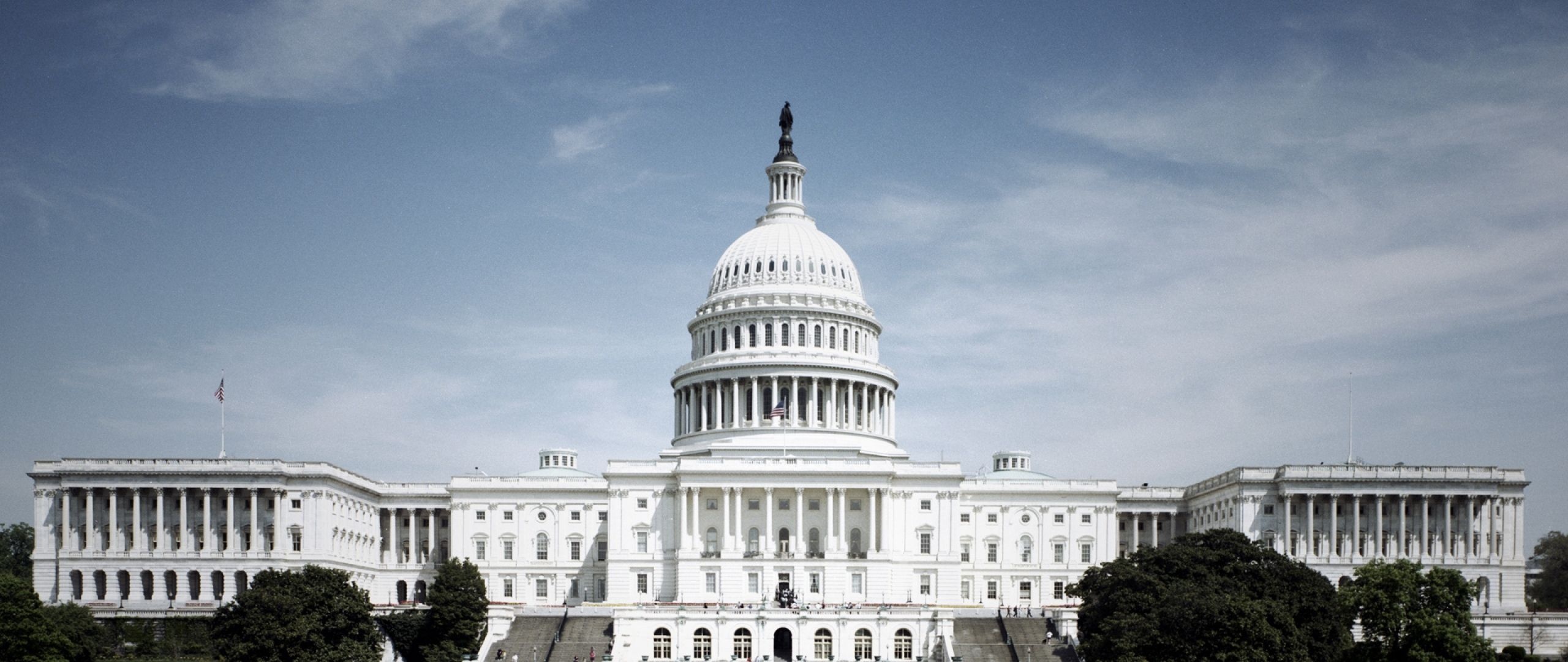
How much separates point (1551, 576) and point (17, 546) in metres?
152

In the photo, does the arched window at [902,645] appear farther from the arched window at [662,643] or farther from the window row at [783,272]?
the window row at [783,272]

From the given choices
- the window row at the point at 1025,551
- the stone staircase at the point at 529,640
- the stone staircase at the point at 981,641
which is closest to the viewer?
the stone staircase at the point at 981,641

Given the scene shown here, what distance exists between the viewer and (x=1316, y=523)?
14262 centimetres

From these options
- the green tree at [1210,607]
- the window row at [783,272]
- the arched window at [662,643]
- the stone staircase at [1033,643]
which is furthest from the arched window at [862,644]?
the window row at [783,272]

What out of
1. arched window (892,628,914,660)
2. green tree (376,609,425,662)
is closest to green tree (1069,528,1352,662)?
arched window (892,628,914,660)

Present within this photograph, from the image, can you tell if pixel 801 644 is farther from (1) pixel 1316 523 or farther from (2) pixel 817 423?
(1) pixel 1316 523

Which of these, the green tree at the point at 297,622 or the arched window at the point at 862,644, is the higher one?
the green tree at the point at 297,622

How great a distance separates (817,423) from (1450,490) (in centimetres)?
5322

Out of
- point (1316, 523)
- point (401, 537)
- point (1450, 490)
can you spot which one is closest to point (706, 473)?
point (401, 537)

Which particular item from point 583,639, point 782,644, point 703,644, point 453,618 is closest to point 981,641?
point 782,644

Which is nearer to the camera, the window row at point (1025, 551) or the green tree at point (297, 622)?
the green tree at point (297, 622)

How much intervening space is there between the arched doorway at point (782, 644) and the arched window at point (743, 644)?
1800 millimetres

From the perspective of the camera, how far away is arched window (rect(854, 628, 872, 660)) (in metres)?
119

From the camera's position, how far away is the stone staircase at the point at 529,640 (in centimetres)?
11488
